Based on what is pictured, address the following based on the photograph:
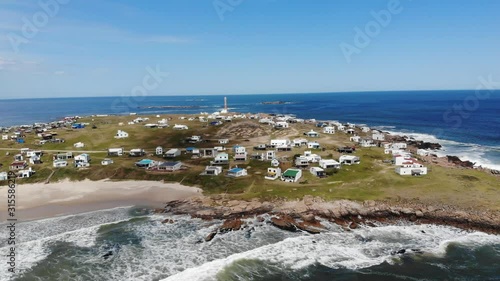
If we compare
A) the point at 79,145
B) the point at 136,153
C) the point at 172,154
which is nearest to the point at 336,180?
the point at 172,154

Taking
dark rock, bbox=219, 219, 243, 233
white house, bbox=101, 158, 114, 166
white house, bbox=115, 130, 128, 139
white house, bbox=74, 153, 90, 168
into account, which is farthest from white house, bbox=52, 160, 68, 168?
dark rock, bbox=219, 219, 243, 233

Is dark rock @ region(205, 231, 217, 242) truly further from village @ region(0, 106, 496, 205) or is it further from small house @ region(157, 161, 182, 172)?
small house @ region(157, 161, 182, 172)

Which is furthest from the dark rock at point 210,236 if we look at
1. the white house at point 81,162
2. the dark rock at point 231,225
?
the white house at point 81,162

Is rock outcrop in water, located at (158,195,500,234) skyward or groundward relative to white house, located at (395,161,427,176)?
groundward

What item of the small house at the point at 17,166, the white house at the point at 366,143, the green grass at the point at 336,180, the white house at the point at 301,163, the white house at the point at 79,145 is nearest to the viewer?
the green grass at the point at 336,180

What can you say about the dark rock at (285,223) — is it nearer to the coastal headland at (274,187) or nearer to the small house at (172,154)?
the coastal headland at (274,187)

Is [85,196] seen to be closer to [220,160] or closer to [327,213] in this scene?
[220,160]

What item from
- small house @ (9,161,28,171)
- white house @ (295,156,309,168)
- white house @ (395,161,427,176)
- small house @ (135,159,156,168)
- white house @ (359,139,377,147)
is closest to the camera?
white house @ (395,161,427,176)
